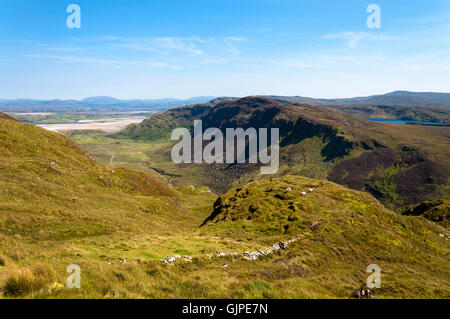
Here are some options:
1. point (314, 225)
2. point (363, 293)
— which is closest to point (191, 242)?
point (363, 293)

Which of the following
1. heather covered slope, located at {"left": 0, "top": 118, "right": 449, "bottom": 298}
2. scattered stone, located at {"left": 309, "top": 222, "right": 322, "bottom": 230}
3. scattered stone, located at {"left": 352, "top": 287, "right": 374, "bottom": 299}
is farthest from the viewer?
scattered stone, located at {"left": 309, "top": 222, "right": 322, "bottom": 230}

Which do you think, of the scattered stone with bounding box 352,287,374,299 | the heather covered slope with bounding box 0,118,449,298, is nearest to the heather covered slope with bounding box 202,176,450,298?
the heather covered slope with bounding box 0,118,449,298

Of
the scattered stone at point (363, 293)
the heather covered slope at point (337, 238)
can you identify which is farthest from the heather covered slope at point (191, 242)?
the scattered stone at point (363, 293)

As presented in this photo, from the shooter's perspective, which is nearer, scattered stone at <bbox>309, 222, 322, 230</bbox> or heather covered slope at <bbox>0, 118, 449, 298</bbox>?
heather covered slope at <bbox>0, 118, 449, 298</bbox>

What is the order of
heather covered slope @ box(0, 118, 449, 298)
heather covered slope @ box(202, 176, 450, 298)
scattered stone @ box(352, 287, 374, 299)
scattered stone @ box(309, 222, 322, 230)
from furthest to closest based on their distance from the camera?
1. scattered stone @ box(309, 222, 322, 230)
2. heather covered slope @ box(202, 176, 450, 298)
3. scattered stone @ box(352, 287, 374, 299)
4. heather covered slope @ box(0, 118, 449, 298)

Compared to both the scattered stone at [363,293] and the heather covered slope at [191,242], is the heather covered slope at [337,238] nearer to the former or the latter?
the heather covered slope at [191,242]

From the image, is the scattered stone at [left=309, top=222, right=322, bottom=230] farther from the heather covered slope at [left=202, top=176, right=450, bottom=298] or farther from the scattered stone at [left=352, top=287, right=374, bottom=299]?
the scattered stone at [left=352, top=287, right=374, bottom=299]

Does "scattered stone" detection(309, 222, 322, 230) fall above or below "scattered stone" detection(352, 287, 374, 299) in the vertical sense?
below

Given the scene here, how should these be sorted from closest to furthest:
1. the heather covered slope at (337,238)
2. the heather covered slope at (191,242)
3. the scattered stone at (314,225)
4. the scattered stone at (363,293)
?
the heather covered slope at (191,242) < the scattered stone at (363,293) < the heather covered slope at (337,238) < the scattered stone at (314,225)

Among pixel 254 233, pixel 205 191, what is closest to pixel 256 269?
pixel 254 233

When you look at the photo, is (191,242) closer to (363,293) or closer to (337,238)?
(363,293)
